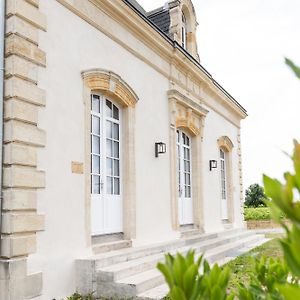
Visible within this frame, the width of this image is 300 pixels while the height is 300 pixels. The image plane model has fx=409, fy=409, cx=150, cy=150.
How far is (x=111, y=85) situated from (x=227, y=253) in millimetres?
5124

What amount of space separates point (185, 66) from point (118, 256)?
5.60 metres

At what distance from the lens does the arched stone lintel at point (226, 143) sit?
13154mm

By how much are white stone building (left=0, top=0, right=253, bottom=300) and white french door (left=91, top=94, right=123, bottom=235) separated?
0.02 m

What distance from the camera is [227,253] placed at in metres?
9.70

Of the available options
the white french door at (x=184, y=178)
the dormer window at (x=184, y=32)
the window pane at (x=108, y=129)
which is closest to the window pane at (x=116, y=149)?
the window pane at (x=108, y=129)

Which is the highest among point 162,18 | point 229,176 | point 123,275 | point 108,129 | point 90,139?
point 162,18

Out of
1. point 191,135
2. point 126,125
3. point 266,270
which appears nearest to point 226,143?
point 191,135

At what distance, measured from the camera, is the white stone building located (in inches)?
197

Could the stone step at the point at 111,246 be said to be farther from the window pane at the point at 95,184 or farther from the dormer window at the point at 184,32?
the dormer window at the point at 184,32

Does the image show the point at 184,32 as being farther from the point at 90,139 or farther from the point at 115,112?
the point at 90,139

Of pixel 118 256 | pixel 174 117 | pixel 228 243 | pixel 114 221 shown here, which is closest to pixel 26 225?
pixel 118 256

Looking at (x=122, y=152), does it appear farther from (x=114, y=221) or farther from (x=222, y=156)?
(x=222, y=156)

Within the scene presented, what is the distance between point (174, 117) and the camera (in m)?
9.43

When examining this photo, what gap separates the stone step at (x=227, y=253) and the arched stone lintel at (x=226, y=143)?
304 centimetres
